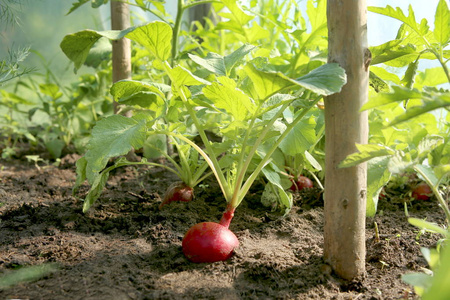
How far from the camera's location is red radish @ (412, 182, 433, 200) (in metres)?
1.94

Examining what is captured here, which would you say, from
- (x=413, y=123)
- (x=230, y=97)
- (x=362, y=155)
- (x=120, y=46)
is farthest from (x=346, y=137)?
(x=120, y=46)

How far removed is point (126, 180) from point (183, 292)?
1.14m

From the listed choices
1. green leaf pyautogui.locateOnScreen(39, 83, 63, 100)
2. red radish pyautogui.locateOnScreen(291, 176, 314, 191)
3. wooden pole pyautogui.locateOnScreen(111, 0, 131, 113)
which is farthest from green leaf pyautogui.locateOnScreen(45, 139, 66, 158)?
red radish pyautogui.locateOnScreen(291, 176, 314, 191)

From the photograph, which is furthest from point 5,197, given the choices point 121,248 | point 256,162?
point 256,162

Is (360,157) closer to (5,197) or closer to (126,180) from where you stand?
(126,180)

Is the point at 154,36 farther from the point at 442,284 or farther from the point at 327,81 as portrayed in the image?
→ the point at 442,284

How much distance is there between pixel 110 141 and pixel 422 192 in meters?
1.41

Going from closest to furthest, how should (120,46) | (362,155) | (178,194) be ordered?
1. (362,155)
2. (178,194)
3. (120,46)

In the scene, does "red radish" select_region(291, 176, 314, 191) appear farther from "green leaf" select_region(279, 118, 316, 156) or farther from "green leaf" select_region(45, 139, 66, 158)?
"green leaf" select_region(45, 139, 66, 158)

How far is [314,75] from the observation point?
1108mm

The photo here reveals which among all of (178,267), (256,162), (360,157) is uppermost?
(360,157)

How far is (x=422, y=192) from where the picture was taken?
1942mm

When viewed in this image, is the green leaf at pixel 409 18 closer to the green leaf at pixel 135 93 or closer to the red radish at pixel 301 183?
the green leaf at pixel 135 93

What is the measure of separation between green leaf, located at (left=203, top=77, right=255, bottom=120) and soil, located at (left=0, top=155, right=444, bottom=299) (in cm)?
45
